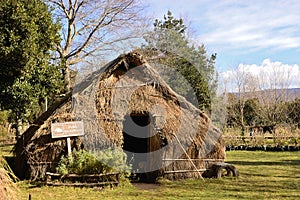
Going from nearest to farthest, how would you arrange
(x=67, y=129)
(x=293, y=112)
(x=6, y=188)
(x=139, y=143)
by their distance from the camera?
(x=6, y=188), (x=67, y=129), (x=139, y=143), (x=293, y=112)

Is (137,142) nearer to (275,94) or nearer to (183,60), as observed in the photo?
(183,60)

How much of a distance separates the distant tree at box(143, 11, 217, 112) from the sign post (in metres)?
14.6

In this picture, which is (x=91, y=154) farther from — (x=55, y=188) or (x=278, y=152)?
(x=278, y=152)

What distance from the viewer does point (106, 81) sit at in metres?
11.6

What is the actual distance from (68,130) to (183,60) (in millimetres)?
16007

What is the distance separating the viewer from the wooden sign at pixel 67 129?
414 inches

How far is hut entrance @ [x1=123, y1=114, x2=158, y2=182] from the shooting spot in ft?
39.0

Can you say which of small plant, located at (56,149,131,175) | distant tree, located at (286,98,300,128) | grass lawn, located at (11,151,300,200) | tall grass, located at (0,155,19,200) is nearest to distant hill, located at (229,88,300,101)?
distant tree, located at (286,98,300,128)

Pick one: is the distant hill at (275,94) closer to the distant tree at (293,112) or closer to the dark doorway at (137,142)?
the distant tree at (293,112)

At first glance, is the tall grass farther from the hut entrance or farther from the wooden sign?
the hut entrance

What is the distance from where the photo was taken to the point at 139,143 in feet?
43.3

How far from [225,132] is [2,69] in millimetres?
16149

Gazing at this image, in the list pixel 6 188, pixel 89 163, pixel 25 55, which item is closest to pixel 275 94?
pixel 25 55

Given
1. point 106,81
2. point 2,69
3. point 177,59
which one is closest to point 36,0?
point 2,69
